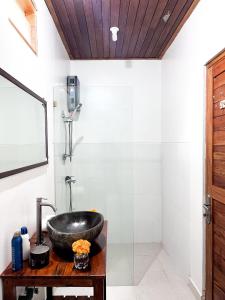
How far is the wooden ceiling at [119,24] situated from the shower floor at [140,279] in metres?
2.45

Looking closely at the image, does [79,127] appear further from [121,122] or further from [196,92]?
[196,92]

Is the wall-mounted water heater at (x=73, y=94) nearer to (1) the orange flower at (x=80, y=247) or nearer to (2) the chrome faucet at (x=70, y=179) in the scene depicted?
(2) the chrome faucet at (x=70, y=179)

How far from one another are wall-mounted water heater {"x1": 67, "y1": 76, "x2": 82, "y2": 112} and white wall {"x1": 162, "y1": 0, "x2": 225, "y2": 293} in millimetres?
1181

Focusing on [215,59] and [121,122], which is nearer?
[215,59]

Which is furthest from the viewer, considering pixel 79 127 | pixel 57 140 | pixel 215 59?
pixel 79 127

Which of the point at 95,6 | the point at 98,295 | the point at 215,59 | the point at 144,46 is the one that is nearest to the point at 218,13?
the point at 215,59

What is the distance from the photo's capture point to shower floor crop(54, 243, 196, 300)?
2.29 meters

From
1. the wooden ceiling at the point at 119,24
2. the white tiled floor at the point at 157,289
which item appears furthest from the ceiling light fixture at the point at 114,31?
the white tiled floor at the point at 157,289

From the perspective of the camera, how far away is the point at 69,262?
132cm

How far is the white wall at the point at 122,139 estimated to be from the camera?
9.41ft

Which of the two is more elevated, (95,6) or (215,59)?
(95,6)

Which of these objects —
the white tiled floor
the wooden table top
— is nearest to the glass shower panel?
the white tiled floor

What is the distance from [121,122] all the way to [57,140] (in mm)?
863

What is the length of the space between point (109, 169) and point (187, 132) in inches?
39.5
